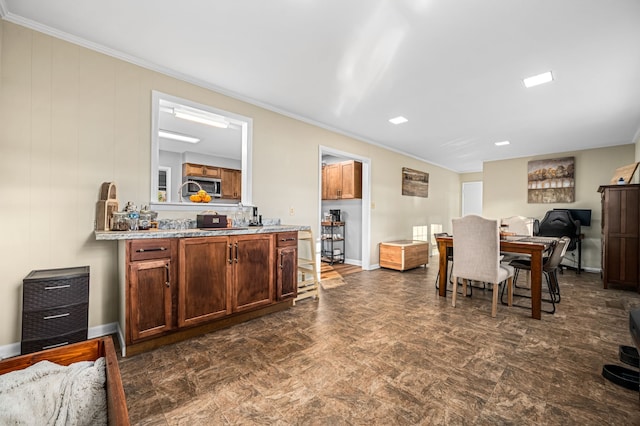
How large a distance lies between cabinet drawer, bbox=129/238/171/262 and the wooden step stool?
68.1 inches

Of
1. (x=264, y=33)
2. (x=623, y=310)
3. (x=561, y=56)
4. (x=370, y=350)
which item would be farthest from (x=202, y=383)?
(x=623, y=310)

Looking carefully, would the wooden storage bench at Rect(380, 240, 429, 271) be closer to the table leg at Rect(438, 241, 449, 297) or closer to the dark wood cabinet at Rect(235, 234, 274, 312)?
the table leg at Rect(438, 241, 449, 297)

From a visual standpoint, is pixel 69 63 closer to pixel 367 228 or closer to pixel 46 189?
pixel 46 189

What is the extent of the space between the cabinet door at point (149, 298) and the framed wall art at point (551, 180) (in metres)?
7.73

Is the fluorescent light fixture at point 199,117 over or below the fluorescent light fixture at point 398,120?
below

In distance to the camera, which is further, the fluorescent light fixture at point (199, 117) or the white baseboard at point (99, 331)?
the fluorescent light fixture at point (199, 117)

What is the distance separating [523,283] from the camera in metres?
4.76

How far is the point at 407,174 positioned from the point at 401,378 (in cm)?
544

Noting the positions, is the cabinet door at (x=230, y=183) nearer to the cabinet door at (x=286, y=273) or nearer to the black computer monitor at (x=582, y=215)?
the cabinet door at (x=286, y=273)

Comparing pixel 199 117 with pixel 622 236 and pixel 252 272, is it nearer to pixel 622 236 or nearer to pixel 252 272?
pixel 252 272

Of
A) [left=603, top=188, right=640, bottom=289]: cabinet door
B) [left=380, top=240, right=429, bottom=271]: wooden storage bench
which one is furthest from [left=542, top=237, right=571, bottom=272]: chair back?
[left=380, top=240, right=429, bottom=271]: wooden storage bench

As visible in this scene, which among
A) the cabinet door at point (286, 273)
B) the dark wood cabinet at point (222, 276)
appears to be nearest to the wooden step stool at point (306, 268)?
the cabinet door at point (286, 273)

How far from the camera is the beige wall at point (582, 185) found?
5809 millimetres

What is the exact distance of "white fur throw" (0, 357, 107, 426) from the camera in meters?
1.07
